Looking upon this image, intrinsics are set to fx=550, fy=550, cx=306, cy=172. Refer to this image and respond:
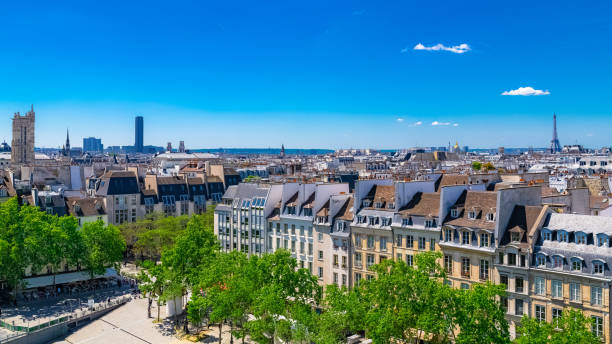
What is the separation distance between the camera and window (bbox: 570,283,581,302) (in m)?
46.0

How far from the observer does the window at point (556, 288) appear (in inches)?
1856

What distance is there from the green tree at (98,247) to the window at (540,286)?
2250 inches

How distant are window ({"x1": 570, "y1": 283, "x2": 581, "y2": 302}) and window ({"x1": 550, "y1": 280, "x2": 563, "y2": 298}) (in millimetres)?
850

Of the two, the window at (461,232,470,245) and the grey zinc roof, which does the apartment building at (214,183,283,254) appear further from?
the grey zinc roof

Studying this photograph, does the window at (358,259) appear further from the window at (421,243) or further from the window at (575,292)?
the window at (575,292)

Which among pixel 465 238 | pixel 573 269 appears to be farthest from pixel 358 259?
pixel 573 269

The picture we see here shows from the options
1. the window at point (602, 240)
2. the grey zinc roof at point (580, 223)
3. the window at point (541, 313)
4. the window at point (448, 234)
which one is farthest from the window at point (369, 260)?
the window at point (602, 240)

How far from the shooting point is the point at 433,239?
57875 millimetres

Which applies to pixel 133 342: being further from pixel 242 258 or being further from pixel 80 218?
pixel 80 218

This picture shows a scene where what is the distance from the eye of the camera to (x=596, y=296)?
147 ft

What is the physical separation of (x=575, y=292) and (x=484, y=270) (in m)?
8.63

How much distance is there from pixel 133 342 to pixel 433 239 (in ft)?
114

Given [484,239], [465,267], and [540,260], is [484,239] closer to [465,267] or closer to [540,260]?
[465,267]

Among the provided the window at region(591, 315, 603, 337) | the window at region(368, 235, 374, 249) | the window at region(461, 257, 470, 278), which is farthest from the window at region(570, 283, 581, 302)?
the window at region(368, 235, 374, 249)
